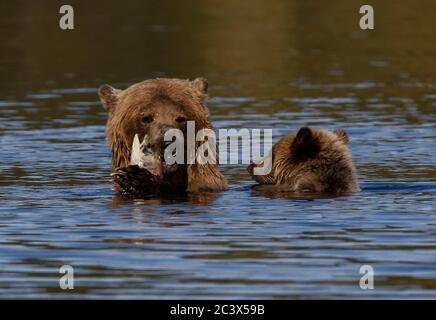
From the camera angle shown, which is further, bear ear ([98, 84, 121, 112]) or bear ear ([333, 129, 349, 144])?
bear ear ([333, 129, 349, 144])

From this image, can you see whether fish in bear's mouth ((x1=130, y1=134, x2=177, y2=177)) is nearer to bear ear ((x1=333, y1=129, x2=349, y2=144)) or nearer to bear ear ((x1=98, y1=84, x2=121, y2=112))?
bear ear ((x1=98, y1=84, x2=121, y2=112))

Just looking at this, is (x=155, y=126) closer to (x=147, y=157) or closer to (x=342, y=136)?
(x=147, y=157)

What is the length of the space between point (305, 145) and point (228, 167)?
2.67 meters

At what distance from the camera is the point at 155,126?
432 inches

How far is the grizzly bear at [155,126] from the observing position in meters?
11.1

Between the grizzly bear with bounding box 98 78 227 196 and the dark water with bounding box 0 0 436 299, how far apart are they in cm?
22

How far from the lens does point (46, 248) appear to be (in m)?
9.29

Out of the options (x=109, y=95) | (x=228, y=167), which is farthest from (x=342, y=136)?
(x=228, y=167)

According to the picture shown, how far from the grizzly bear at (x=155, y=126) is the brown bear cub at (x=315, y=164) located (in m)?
0.61

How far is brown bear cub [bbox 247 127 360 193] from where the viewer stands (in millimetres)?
11266

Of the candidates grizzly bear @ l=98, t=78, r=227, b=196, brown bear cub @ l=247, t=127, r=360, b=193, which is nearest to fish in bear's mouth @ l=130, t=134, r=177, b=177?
grizzly bear @ l=98, t=78, r=227, b=196

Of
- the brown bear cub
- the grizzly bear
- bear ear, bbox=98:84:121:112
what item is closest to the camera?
the grizzly bear

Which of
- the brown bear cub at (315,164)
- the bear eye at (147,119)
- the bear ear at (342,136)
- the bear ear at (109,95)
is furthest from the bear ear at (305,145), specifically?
the bear ear at (109,95)
